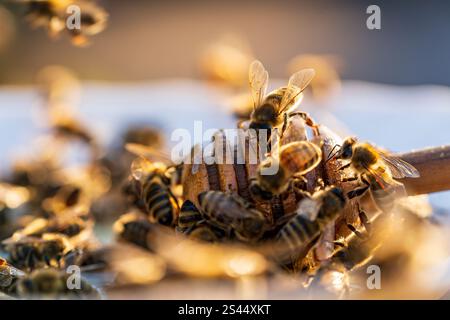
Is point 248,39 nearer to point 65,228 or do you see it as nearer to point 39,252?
point 65,228

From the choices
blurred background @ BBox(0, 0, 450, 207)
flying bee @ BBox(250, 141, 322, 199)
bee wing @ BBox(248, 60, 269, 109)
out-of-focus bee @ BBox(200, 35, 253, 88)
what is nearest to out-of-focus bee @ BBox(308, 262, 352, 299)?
flying bee @ BBox(250, 141, 322, 199)

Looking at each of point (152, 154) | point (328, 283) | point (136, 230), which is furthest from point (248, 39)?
point (328, 283)

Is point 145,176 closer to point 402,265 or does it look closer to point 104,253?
point 104,253

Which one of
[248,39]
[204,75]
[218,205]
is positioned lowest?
[218,205]

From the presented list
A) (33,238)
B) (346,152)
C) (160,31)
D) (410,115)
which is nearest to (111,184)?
(33,238)

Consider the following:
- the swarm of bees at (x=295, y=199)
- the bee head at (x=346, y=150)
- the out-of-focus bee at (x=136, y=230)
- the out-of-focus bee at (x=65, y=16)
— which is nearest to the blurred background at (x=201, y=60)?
the out-of-focus bee at (x=65, y=16)

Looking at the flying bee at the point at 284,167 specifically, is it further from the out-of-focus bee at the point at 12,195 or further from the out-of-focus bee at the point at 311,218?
the out-of-focus bee at the point at 12,195
